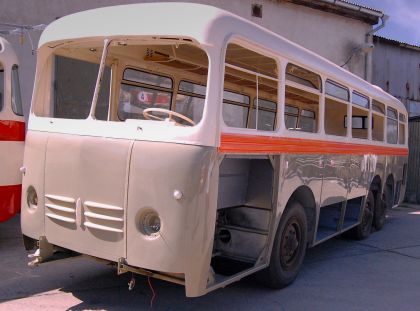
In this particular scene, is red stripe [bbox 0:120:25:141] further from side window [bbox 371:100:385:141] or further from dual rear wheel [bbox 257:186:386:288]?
side window [bbox 371:100:385:141]

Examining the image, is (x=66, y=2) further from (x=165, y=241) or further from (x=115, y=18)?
(x=165, y=241)

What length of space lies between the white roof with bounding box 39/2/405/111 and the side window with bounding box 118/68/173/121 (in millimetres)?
1044

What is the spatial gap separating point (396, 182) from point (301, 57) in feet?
19.2

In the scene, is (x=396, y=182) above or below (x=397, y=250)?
above

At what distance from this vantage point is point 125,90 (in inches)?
226

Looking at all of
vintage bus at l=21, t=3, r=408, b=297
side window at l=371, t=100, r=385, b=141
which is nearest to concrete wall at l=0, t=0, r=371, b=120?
vintage bus at l=21, t=3, r=408, b=297

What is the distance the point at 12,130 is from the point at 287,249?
3.82 meters

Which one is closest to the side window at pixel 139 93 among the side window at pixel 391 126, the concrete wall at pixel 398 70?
the side window at pixel 391 126

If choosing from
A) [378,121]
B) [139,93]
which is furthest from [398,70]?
[139,93]

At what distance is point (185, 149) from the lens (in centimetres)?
395

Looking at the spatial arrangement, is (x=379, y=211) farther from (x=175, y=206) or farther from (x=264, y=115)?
(x=175, y=206)

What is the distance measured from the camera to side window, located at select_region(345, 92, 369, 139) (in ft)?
23.8

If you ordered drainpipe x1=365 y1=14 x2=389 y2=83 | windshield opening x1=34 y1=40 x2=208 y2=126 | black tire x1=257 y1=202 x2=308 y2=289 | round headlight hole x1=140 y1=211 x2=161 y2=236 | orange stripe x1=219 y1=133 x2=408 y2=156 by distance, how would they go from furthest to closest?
Answer: drainpipe x1=365 y1=14 x2=389 y2=83, black tire x1=257 y1=202 x2=308 y2=289, windshield opening x1=34 y1=40 x2=208 y2=126, orange stripe x1=219 y1=133 x2=408 y2=156, round headlight hole x1=140 y1=211 x2=161 y2=236

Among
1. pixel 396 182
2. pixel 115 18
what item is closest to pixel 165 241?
pixel 115 18
